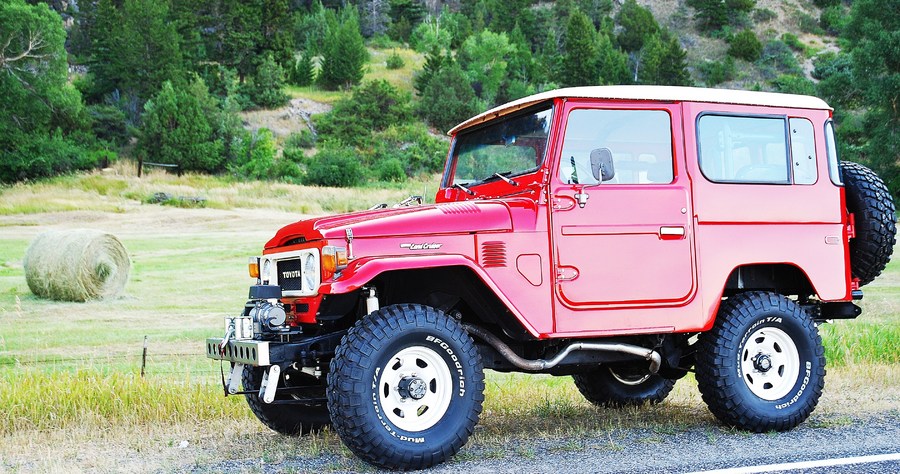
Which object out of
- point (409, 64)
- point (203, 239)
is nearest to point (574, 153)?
point (203, 239)

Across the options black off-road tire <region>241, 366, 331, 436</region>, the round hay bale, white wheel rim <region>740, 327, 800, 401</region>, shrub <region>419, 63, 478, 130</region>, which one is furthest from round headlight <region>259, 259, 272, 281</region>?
shrub <region>419, 63, 478, 130</region>

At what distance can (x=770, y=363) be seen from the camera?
6.60 meters

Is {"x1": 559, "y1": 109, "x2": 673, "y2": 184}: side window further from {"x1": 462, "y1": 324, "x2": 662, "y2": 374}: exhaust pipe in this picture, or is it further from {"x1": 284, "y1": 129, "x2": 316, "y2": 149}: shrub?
{"x1": 284, "y1": 129, "x2": 316, "y2": 149}: shrub

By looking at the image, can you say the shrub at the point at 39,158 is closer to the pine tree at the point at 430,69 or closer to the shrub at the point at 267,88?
the shrub at the point at 267,88

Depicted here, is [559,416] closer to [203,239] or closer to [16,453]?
[16,453]

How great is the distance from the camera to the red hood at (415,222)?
216 inches

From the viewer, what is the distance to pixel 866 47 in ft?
113

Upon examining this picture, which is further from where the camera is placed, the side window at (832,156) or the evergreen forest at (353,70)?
the evergreen forest at (353,70)

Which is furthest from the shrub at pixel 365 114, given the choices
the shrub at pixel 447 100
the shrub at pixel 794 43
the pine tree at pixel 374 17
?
the shrub at pixel 794 43

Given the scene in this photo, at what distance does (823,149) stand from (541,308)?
8.61 ft

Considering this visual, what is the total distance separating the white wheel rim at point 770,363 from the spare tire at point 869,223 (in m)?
0.92

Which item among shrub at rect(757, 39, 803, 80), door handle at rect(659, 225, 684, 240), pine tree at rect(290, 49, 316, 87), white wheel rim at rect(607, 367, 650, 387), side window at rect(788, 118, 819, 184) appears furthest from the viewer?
shrub at rect(757, 39, 803, 80)

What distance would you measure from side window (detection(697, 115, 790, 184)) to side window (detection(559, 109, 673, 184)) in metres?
0.30

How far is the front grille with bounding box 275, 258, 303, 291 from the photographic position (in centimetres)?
586
